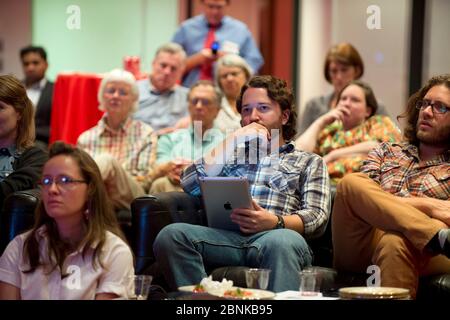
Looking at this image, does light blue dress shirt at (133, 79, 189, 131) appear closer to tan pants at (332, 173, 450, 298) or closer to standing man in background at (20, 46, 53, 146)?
standing man in background at (20, 46, 53, 146)

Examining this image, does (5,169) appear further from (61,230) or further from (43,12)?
(43,12)

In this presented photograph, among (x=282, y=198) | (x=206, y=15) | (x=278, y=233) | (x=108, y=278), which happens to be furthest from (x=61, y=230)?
(x=206, y=15)

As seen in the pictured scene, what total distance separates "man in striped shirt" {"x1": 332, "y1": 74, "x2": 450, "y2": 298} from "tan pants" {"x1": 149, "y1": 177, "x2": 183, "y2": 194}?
1199 millimetres

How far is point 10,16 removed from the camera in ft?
27.4

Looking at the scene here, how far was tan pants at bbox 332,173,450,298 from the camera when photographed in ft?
10.4

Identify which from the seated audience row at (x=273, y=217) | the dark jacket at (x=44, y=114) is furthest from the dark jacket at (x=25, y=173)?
the dark jacket at (x=44, y=114)

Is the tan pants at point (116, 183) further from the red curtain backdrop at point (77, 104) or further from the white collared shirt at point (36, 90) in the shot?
the white collared shirt at point (36, 90)

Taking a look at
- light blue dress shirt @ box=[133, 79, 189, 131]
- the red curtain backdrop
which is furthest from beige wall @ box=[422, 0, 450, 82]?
the red curtain backdrop

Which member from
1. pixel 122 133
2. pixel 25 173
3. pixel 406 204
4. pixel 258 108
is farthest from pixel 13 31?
pixel 406 204

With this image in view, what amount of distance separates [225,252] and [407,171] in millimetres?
810

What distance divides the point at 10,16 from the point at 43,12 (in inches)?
13.7

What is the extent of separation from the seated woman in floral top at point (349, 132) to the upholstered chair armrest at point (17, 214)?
5.70 feet
